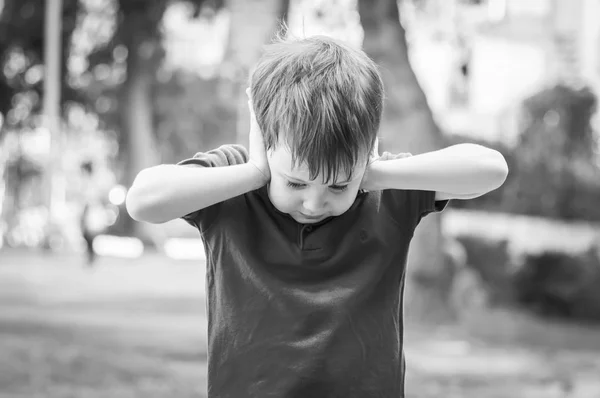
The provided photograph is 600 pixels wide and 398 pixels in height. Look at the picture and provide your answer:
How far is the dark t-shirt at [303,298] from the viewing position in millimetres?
1775

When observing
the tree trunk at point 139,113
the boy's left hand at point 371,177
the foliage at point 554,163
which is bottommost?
the boy's left hand at point 371,177

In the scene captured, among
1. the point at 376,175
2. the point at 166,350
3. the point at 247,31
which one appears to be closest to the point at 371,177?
the point at 376,175

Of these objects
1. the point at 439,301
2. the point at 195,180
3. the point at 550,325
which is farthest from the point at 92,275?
the point at 195,180

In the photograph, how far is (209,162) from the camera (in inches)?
73.1

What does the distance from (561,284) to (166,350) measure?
357 centimetres

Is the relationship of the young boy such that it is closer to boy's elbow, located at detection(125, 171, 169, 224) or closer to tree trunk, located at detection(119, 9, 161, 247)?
boy's elbow, located at detection(125, 171, 169, 224)

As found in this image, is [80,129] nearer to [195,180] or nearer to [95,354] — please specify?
[95,354]

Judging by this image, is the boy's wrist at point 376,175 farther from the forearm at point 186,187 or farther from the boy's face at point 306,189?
the forearm at point 186,187

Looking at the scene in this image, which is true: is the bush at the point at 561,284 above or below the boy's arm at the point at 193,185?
below

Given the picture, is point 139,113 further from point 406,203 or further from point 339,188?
point 339,188

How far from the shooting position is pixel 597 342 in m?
8.20

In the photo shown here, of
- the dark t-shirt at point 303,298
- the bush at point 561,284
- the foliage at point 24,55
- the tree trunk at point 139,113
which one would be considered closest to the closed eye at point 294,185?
the dark t-shirt at point 303,298

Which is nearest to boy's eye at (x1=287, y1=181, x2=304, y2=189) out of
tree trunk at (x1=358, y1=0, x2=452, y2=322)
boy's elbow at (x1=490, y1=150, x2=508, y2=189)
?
boy's elbow at (x1=490, y1=150, x2=508, y2=189)

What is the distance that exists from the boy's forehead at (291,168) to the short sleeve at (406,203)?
17cm
